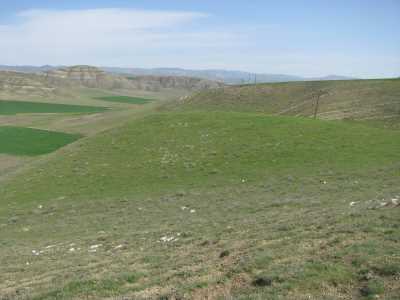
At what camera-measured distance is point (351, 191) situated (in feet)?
77.6

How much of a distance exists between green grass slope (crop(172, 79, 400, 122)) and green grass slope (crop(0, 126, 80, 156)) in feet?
78.9

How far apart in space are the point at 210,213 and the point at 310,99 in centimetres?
4996

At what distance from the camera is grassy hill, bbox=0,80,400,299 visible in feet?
36.1

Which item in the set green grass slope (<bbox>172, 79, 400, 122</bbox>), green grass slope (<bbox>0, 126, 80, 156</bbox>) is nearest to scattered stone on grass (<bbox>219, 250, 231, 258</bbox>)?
green grass slope (<bbox>172, 79, 400, 122</bbox>)

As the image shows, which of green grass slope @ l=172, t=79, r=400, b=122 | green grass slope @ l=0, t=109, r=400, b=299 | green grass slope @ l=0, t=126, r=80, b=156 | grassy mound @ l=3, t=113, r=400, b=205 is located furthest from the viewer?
green grass slope @ l=0, t=126, r=80, b=156

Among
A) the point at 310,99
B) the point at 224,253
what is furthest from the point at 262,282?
the point at 310,99

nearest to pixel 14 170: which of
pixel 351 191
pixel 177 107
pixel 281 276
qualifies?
pixel 351 191

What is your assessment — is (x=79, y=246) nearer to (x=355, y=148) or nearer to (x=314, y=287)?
(x=314, y=287)

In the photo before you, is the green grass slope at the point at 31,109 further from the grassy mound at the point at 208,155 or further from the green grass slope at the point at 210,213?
the grassy mound at the point at 208,155

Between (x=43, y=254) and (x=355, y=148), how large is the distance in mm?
24438

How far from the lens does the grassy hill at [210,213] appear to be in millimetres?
11000

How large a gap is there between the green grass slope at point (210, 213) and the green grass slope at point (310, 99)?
11.8 m

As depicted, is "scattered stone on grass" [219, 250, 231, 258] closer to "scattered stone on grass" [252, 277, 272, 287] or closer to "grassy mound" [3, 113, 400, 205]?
"scattered stone on grass" [252, 277, 272, 287]

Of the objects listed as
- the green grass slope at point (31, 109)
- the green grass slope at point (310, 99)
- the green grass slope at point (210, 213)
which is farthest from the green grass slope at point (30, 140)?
the green grass slope at point (31, 109)
